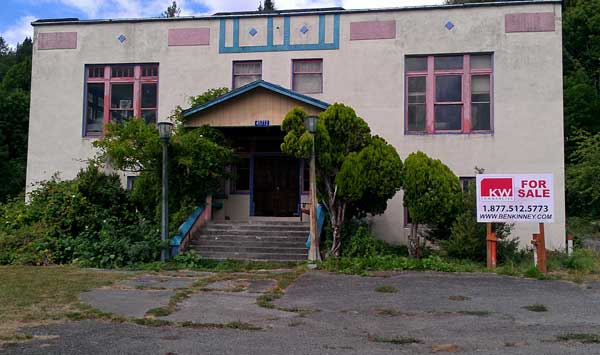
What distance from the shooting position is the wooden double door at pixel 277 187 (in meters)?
17.8

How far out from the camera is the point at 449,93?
56.7 ft

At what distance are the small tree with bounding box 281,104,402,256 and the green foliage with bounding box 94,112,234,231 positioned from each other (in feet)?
8.59

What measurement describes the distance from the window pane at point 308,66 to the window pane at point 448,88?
143 inches

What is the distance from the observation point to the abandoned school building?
1664 cm

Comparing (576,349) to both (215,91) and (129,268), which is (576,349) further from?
(215,91)

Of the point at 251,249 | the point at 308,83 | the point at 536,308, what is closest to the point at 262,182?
the point at 308,83

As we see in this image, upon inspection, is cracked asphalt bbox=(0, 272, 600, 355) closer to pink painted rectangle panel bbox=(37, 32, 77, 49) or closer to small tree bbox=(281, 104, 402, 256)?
small tree bbox=(281, 104, 402, 256)

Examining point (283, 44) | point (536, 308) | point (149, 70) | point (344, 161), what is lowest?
point (536, 308)

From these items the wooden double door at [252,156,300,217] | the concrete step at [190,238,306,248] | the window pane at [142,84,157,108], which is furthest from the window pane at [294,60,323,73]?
the concrete step at [190,238,306,248]

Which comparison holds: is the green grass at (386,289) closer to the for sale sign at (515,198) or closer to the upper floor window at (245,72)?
the for sale sign at (515,198)

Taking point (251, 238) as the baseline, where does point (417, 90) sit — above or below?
above

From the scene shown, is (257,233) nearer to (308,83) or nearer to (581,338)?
(308,83)

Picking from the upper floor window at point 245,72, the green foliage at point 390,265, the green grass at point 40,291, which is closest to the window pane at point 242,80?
the upper floor window at point 245,72

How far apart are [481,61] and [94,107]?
493 inches
